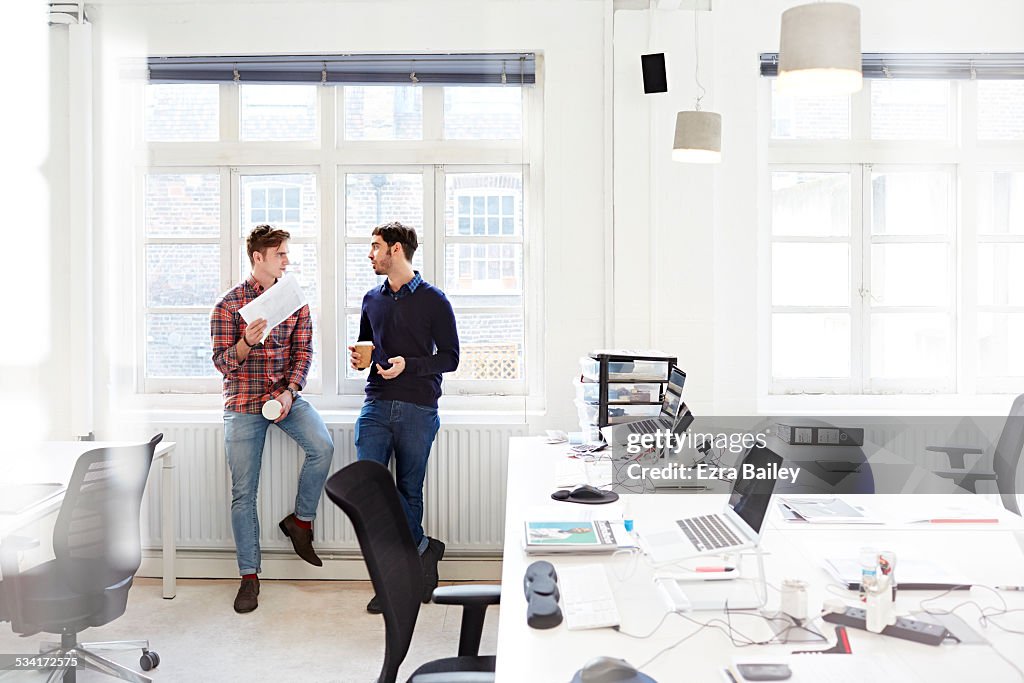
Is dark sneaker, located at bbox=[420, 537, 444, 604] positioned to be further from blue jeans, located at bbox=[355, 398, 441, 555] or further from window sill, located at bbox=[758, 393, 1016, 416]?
window sill, located at bbox=[758, 393, 1016, 416]

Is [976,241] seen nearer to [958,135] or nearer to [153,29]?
[958,135]

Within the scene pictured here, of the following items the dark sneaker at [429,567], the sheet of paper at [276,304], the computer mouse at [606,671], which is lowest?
the dark sneaker at [429,567]

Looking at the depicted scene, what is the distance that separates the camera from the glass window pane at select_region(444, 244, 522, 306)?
4.26 m

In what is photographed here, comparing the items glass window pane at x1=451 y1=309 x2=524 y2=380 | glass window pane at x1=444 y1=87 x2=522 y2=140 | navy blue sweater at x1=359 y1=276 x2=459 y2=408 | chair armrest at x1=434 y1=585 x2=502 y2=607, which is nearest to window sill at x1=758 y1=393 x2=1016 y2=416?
glass window pane at x1=451 y1=309 x2=524 y2=380

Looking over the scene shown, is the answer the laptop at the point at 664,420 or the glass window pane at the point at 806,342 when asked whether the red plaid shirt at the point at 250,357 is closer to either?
the laptop at the point at 664,420

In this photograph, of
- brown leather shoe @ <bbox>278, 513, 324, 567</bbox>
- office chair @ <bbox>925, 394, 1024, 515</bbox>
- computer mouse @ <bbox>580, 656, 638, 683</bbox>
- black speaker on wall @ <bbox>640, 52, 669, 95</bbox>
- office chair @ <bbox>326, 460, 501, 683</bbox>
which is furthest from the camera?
brown leather shoe @ <bbox>278, 513, 324, 567</bbox>

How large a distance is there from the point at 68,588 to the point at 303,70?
2726 mm

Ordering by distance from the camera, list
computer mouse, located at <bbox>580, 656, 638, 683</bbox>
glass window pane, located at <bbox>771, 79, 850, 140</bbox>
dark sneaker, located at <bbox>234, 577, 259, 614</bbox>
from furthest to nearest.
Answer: glass window pane, located at <bbox>771, 79, 850, 140</bbox>
dark sneaker, located at <bbox>234, 577, 259, 614</bbox>
computer mouse, located at <bbox>580, 656, 638, 683</bbox>

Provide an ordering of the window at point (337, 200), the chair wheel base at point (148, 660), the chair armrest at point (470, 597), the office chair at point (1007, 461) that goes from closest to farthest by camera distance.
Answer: the chair armrest at point (470, 597)
the chair wheel base at point (148, 660)
the office chair at point (1007, 461)
the window at point (337, 200)

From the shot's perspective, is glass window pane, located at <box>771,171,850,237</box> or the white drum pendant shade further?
glass window pane, located at <box>771,171,850,237</box>

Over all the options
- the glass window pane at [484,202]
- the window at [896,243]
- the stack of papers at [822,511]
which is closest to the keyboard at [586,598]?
the stack of papers at [822,511]

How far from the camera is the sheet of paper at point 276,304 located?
12.1ft

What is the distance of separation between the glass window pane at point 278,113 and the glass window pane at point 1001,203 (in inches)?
147

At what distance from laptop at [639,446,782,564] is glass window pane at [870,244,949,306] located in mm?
2800
